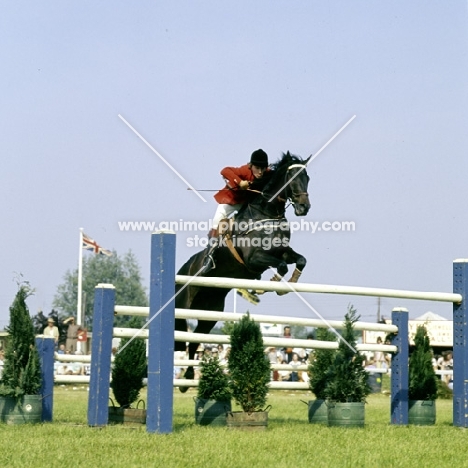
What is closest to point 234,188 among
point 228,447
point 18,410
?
point 18,410

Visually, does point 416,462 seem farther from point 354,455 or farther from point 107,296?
point 107,296

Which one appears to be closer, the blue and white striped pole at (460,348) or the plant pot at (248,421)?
the plant pot at (248,421)

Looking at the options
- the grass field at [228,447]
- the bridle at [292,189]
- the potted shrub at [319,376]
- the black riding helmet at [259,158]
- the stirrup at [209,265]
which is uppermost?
the black riding helmet at [259,158]

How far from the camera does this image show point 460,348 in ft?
24.8

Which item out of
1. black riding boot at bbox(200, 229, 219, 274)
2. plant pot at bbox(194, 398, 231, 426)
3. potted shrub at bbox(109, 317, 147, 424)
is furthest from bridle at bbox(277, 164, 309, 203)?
plant pot at bbox(194, 398, 231, 426)

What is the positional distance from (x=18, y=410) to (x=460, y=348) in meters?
3.80

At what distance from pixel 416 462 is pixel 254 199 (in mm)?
4622

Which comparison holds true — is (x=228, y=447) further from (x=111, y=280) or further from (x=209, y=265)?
(x=111, y=280)

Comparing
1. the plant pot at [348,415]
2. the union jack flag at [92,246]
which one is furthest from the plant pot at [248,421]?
the union jack flag at [92,246]

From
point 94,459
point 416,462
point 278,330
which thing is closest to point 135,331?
point 94,459

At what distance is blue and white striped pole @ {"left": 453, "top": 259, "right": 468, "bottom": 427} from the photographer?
7480 millimetres

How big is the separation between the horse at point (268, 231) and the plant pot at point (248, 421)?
2172 mm

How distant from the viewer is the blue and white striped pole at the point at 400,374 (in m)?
7.82

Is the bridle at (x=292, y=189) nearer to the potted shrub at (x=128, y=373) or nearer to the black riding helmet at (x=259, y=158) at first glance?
the black riding helmet at (x=259, y=158)
